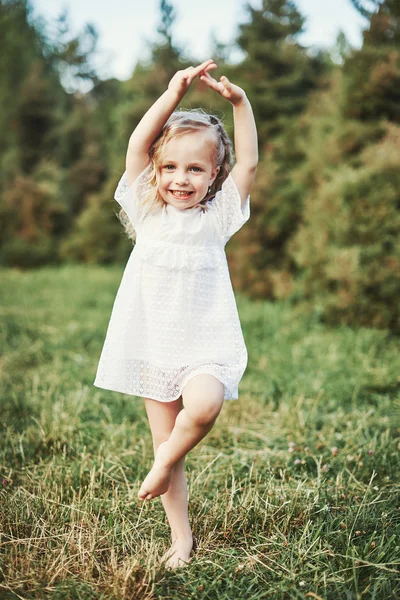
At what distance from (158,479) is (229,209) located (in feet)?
3.69

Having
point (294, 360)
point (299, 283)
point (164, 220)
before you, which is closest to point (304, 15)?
point (299, 283)

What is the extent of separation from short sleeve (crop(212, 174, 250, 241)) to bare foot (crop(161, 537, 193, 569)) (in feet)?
4.11

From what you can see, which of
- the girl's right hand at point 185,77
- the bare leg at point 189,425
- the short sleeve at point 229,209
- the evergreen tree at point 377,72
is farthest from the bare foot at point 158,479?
the evergreen tree at point 377,72

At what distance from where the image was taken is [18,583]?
194 centimetres

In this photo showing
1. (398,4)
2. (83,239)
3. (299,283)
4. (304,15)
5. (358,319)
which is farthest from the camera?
(83,239)

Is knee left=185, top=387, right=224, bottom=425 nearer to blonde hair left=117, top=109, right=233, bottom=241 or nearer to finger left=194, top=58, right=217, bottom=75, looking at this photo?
blonde hair left=117, top=109, right=233, bottom=241

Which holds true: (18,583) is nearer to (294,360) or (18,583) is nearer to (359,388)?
(359,388)

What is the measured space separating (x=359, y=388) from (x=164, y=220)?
8.73ft

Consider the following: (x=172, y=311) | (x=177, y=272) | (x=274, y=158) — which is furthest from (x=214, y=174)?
(x=274, y=158)

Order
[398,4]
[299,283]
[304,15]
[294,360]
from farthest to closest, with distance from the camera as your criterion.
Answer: [304,15], [299,283], [294,360], [398,4]

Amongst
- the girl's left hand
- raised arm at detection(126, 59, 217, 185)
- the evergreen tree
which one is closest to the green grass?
raised arm at detection(126, 59, 217, 185)

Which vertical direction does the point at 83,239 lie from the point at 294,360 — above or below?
above

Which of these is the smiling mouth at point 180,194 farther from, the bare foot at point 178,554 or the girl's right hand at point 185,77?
the bare foot at point 178,554

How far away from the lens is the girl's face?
7.34 ft
